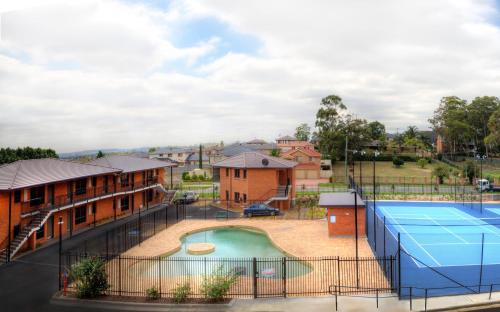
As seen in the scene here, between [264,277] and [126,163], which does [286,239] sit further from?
[126,163]

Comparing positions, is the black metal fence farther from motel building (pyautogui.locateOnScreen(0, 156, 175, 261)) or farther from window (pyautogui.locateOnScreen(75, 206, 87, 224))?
window (pyautogui.locateOnScreen(75, 206, 87, 224))

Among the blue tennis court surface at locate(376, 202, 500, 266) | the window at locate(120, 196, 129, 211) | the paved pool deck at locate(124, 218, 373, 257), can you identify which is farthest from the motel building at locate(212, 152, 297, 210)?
the window at locate(120, 196, 129, 211)

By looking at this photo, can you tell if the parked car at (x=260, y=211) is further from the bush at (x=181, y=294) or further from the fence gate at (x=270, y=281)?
the bush at (x=181, y=294)

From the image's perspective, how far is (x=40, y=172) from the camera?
27.1 metres

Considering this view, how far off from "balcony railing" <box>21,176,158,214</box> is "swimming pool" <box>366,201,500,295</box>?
21.8 m

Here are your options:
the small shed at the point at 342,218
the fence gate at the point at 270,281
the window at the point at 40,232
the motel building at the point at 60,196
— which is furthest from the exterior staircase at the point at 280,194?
the window at the point at 40,232

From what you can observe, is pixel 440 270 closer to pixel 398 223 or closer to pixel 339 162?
pixel 398 223

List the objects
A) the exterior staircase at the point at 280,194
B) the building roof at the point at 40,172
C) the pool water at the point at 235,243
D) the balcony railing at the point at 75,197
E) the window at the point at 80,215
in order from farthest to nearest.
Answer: the exterior staircase at the point at 280,194, the window at the point at 80,215, the balcony railing at the point at 75,197, the pool water at the point at 235,243, the building roof at the point at 40,172

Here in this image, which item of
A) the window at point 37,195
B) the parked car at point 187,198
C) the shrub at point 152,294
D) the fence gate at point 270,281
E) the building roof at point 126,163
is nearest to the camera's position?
the shrub at point 152,294

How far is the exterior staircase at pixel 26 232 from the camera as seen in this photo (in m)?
22.3

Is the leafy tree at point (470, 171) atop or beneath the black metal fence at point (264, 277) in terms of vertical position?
atop

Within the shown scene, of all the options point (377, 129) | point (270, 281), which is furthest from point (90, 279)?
point (377, 129)

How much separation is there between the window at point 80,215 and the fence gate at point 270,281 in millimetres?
17628

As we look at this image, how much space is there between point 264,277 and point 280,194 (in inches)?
855
